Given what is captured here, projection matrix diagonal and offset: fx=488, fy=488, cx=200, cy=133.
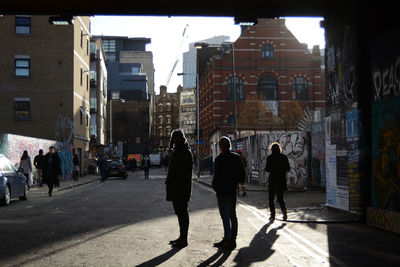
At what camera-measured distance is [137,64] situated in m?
98.9

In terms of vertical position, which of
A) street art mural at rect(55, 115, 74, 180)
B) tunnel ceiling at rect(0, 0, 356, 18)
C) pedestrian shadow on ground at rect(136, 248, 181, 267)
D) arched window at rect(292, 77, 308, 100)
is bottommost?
pedestrian shadow on ground at rect(136, 248, 181, 267)

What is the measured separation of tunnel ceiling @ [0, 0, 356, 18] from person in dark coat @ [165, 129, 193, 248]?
4180 millimetres

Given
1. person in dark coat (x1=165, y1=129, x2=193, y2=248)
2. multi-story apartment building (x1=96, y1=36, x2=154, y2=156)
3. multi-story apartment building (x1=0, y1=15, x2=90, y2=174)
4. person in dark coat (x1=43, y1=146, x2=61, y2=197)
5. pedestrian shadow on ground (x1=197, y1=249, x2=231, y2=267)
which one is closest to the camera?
pedestrian shadow on ground (x1=197, y1=249, x2=231, y2=267)

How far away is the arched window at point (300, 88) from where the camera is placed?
5656 cm

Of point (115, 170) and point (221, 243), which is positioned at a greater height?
point (115, 170)

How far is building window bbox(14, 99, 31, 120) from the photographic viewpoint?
36.0 metres

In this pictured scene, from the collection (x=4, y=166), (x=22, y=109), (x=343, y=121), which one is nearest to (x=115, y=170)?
(x=22, y=109)

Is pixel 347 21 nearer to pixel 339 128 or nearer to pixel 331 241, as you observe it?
pixel 339 128

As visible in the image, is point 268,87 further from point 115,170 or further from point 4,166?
point 4,166

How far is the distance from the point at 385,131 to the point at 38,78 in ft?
103

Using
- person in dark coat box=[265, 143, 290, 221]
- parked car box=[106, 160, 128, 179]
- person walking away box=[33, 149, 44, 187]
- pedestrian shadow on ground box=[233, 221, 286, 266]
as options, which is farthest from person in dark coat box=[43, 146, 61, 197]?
parked car box=[106, 160, 128, 179]

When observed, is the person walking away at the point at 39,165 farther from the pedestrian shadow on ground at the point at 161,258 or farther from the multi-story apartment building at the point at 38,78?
the pedestrian shadow on ground at the point at 161,258

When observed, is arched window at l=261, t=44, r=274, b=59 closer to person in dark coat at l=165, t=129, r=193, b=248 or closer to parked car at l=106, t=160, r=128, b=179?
parked car at l=106, t=160, r=128, b=179

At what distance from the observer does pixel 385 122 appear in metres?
9.65
